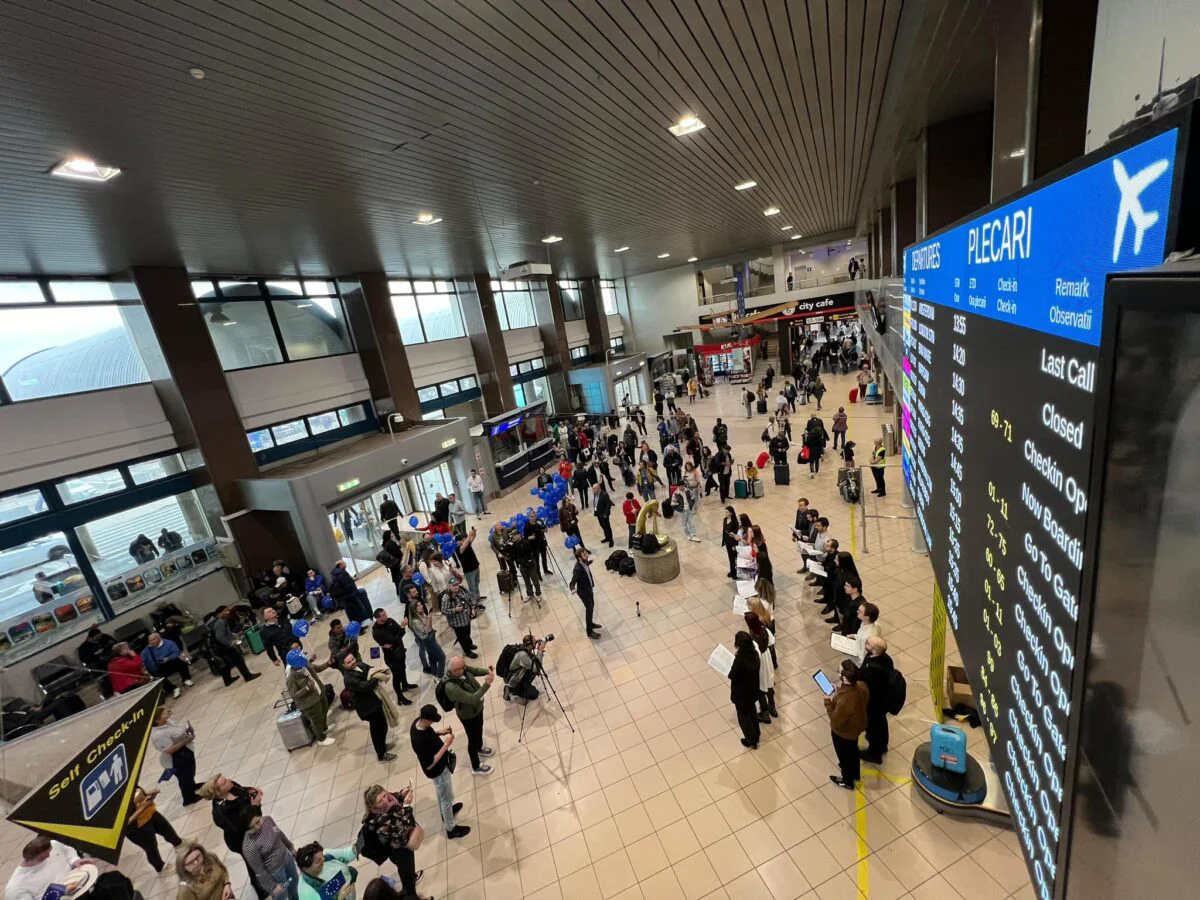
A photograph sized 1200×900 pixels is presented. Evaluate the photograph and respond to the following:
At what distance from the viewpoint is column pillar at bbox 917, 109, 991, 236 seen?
6391 mm

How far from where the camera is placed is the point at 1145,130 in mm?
906

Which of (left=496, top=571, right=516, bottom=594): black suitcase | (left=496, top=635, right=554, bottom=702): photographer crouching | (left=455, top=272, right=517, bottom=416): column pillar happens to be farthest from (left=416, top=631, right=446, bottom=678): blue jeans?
(left=455, top=272, right=517, bottom=416): column pillar

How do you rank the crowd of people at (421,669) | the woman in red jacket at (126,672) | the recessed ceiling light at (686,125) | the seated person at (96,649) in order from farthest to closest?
the seated person at (96,649), the woman in red jacket at (126,672), the recessed ceiling light at (686,125), the crowd of people at (421,669)

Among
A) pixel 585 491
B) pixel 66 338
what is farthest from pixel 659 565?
pixel 66 338

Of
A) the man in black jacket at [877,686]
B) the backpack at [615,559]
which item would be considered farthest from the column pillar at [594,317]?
the man in black jacket at [877,686]

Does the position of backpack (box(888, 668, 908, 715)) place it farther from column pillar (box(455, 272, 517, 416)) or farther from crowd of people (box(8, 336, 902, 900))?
column pillar (box(455, 272, 517, 416))

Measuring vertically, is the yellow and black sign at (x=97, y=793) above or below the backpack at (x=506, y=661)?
above

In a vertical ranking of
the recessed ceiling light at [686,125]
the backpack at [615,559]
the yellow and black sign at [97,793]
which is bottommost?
the backpack at [615,559]

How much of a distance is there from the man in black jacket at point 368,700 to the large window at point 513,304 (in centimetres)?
1795

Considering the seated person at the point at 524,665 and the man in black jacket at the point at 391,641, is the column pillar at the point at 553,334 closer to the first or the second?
the man in black jacket at the point at 391,641

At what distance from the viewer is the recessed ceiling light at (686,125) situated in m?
7.18

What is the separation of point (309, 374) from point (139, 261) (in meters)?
4.69

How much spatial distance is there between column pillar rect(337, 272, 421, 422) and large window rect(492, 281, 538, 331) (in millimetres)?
6995

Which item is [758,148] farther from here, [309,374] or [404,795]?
[309,374]
